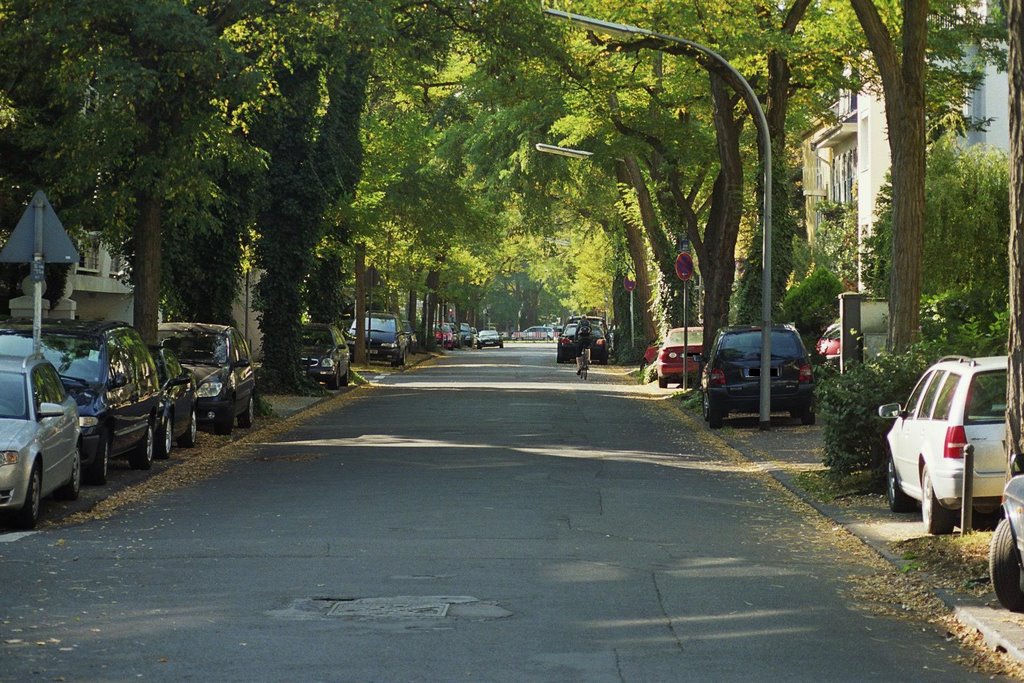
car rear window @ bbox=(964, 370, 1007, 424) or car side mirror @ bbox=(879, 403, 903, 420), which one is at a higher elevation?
car rear window @ bbox=(964, 370, 1007, 424)

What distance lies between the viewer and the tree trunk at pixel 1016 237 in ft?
36.9

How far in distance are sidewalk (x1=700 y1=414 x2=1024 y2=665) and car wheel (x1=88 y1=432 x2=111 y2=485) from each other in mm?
6922

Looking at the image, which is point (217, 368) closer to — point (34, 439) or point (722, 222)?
point (34, 439)

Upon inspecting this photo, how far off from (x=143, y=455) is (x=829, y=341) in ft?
97.1

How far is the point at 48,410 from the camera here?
14547mm

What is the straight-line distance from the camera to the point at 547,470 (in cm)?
1927

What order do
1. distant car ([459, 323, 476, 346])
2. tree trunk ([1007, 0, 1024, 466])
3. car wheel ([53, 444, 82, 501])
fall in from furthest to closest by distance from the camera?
distant car ([459, 323, 476, 346]) < car wheel ([53, 444, 82, 501]) < tree trunk ([1007, 0, 1024, 466])

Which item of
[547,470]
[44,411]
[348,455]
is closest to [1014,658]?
[44,411]

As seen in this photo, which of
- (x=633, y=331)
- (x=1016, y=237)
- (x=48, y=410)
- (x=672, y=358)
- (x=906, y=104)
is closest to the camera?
(x=1016, y=237)

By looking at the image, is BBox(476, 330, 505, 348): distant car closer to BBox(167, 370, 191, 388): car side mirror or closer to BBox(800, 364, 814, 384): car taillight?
BBox(800, 364, 814, 384): car taillight

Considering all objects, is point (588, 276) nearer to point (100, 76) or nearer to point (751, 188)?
point (751, 188)

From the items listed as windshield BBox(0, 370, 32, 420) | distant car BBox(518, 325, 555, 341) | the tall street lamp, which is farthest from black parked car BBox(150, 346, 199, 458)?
distant car BBox(518, 325, 555, 341)

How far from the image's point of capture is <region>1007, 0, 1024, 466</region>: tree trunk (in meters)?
11.2

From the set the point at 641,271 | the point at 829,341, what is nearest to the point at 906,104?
the point at 829,341
